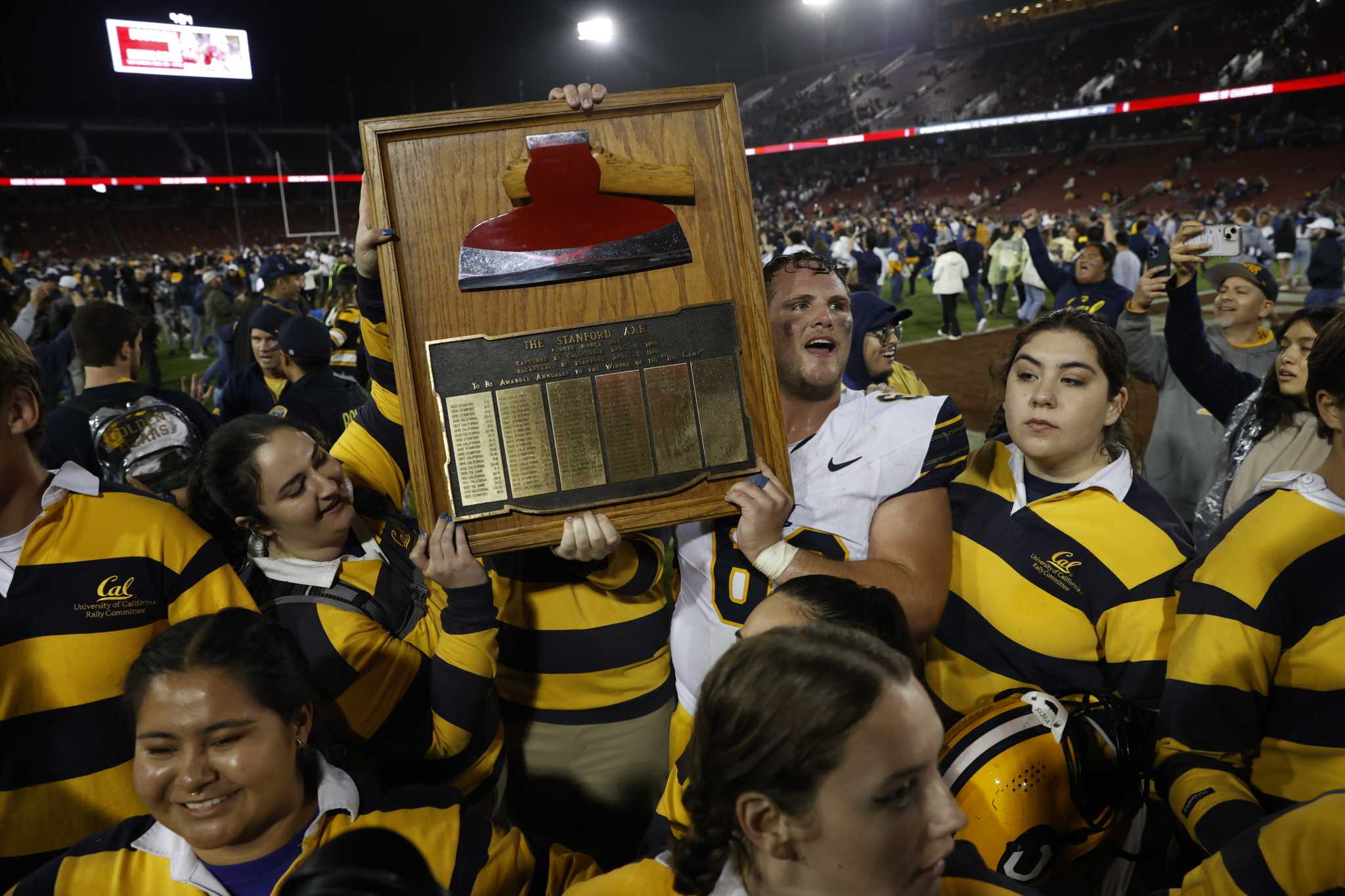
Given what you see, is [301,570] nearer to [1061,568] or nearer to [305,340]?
[1061,568]

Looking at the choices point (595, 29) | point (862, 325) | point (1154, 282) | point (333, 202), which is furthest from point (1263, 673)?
point (595, 29)

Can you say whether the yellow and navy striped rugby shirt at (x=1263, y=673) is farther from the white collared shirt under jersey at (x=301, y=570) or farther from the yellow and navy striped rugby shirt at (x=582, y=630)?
the white collared shirt under jersey at (x=301, y=570)

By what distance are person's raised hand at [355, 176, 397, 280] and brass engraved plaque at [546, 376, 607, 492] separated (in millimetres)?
523

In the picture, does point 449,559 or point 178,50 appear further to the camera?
point 178,50

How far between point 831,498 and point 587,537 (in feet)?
2.10

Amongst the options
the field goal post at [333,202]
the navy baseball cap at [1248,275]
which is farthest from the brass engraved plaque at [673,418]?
the field goal post at [333,202]

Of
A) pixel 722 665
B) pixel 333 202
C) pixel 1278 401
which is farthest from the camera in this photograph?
pixel 333 202

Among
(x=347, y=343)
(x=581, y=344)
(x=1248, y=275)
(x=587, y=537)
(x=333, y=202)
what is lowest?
(x=587, y=537)

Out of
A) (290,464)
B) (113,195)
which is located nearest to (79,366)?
(290,464)

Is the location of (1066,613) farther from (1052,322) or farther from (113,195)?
(113,195)

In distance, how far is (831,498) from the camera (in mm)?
2186

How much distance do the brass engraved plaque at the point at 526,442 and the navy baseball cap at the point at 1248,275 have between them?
420 cm

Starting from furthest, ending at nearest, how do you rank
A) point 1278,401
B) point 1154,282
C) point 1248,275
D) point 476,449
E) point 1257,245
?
point 1257,245 → point 1248,275 → point 1154,282 → point 1278,401 → point 476,449

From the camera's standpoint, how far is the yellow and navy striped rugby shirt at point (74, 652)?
191 centimetres
